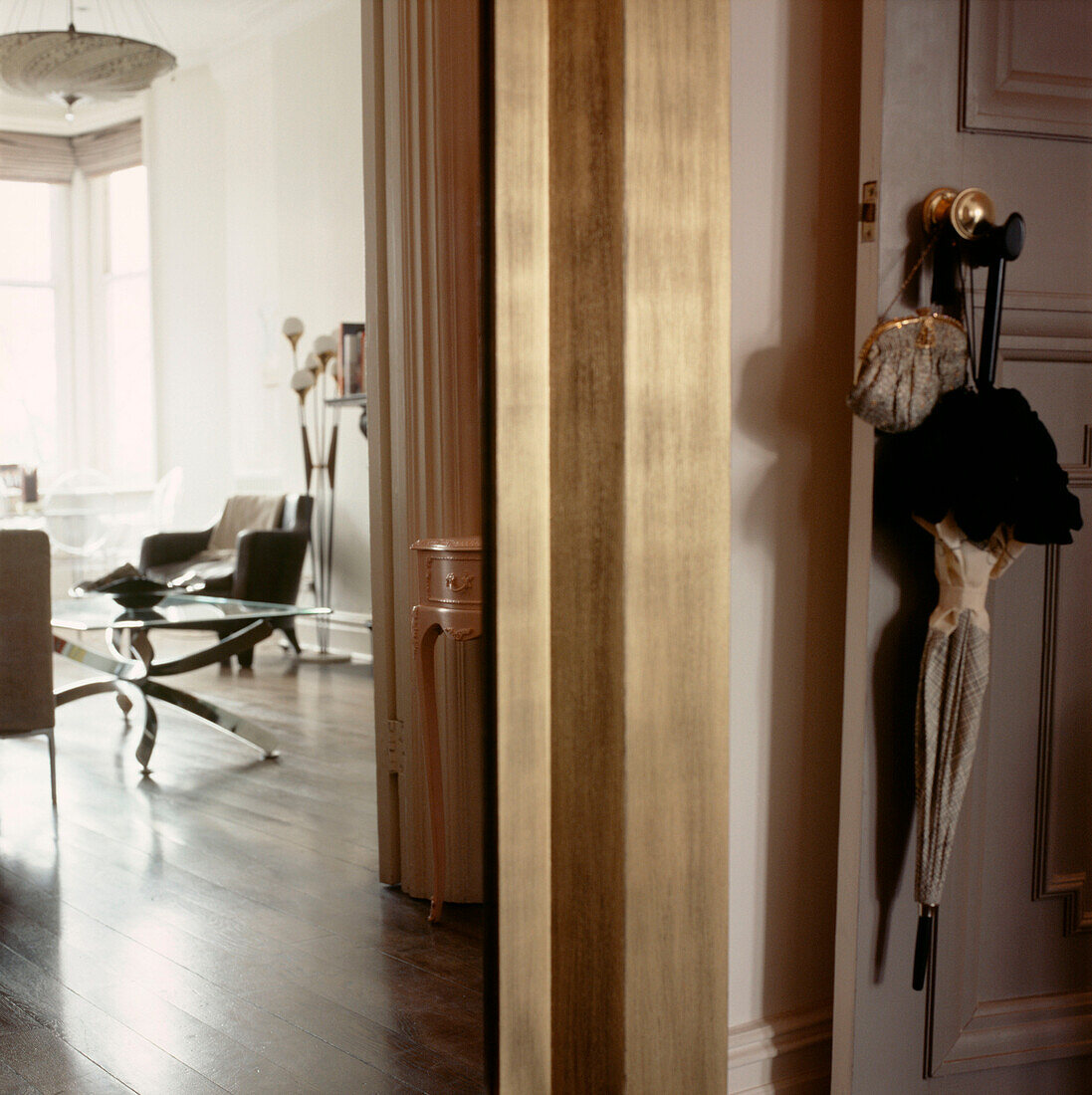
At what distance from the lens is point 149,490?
7.12 meters

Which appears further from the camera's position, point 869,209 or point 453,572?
point 453,572

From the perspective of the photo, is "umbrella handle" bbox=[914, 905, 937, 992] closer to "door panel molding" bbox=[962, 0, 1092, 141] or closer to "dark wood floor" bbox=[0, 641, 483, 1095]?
"dark wood floor" bbox=[0, 641, 483, 1095]

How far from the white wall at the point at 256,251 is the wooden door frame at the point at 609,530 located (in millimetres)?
4467

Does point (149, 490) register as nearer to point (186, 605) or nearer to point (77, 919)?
point (186, 605)

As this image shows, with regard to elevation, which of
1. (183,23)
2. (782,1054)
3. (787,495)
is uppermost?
(183,23)

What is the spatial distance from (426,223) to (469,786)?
3.75 ft

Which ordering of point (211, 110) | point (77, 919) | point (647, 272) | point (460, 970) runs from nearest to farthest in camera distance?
point (647, 272) < point (460, 970) < point (77, 919) < point (211, 110)

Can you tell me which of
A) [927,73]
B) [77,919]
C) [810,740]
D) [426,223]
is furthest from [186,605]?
[927,73]

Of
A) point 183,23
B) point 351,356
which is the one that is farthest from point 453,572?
point 183,23

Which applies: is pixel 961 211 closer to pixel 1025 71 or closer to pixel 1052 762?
pixel 1025 71

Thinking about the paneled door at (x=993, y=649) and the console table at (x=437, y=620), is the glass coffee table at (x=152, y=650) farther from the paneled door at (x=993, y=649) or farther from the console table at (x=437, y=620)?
the paneled door at (x=993, y=649)

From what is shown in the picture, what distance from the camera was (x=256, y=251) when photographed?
660 cm

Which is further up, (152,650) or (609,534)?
(609,534)

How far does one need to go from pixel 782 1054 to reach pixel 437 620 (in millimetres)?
1036
